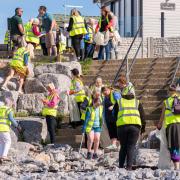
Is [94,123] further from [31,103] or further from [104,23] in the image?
[104,23]

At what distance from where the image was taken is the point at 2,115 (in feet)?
53.5

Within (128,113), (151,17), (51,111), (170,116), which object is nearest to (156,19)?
(151,17)

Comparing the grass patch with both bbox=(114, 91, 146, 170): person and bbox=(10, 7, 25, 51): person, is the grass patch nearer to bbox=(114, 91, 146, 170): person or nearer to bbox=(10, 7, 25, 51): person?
bbox=(10, 7, 25, 51): person

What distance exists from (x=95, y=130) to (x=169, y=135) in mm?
2962

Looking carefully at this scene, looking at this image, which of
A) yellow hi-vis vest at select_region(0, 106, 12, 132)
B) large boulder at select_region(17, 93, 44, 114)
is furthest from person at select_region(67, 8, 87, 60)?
yellow hi-vis vest at select_region(0, 106, 12, 132)

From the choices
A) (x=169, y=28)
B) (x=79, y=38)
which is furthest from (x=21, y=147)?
(x=169, y=28)

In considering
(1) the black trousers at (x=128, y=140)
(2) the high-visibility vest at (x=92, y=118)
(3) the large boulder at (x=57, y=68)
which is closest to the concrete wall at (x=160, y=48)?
(3) the large boulder at (x=57, y=68)

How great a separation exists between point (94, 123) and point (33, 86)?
191 inches

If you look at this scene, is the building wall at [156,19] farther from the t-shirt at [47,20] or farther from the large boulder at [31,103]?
the large boulder at [31,103]

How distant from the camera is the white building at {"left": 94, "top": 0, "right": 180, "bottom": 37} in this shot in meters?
31.8

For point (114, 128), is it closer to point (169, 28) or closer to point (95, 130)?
point (95, 130)

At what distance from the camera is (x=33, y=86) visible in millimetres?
20859

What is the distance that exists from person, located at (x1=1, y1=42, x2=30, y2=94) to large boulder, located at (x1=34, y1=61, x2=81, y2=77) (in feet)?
2.35

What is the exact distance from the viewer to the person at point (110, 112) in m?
16.7
